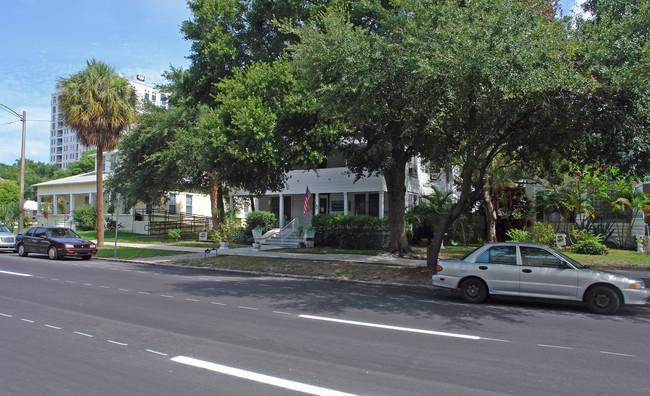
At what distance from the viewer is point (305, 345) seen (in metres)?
6.27

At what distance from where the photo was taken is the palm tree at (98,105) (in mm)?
21484

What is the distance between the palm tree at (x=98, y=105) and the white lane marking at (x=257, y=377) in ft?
64.4

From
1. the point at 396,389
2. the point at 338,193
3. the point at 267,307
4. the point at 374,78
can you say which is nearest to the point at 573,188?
the point at 338,193

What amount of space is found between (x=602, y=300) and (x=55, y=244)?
20546 millimetres

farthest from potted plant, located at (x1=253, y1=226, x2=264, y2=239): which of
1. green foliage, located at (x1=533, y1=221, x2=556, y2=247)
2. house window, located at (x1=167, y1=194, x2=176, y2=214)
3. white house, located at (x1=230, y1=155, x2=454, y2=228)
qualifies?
green foliage, located at (x1=533, y1=221, x2=556, y2=247)

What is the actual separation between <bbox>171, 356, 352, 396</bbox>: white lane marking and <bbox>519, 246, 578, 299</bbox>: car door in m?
6.32

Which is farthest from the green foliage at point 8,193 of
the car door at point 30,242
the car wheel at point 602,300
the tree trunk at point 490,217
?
the car wheel at point 602,300

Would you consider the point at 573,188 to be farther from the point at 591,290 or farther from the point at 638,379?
the point at 638,379

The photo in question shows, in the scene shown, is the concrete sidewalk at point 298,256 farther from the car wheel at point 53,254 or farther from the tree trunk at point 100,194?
the tree trunk at point 100,194

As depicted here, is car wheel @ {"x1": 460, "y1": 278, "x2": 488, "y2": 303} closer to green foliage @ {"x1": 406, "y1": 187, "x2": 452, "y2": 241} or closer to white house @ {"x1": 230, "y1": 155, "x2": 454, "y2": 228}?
green foliage @ {"x1": 406, "y1": 187, "x2": 452, "y2": 241}

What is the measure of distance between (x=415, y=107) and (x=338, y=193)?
16.4 m

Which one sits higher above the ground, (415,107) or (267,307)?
(415,107)

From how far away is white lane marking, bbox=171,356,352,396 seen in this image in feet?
15.0

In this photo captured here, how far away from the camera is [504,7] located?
9.87 m
